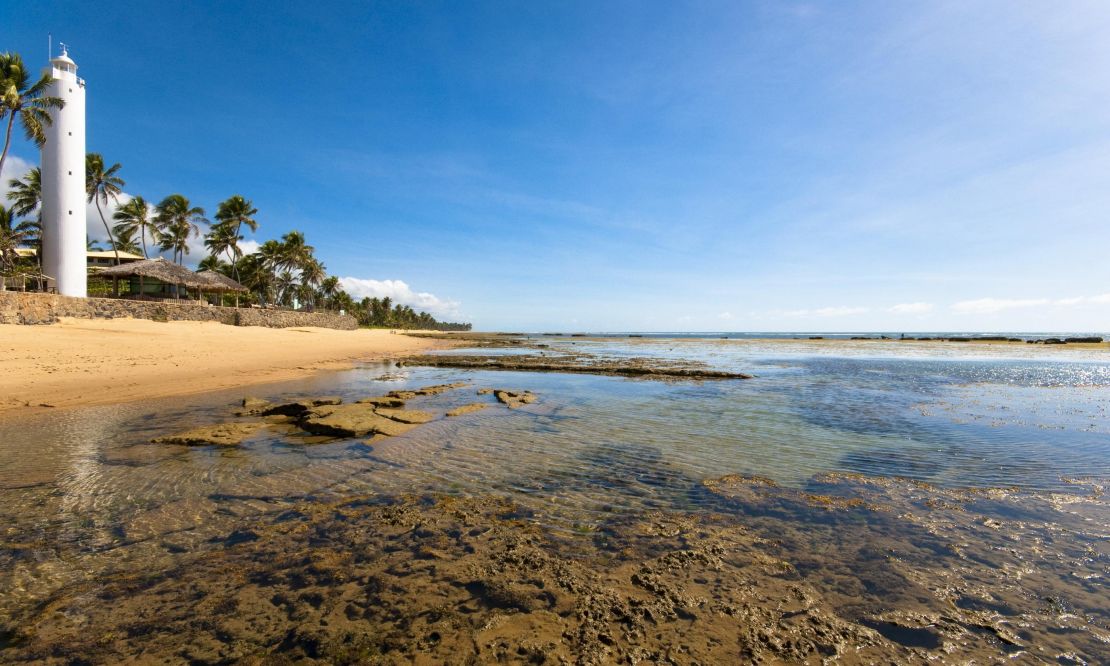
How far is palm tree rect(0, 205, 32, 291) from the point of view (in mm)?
39031

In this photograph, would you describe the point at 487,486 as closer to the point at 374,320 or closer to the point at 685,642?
the point at 685,642

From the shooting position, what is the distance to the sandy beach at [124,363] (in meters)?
13.2

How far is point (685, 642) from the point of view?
10.9 feet

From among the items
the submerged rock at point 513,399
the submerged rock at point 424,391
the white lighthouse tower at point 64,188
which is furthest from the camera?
the white lighthouse tower at point 64,188

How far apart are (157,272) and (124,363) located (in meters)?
27.9

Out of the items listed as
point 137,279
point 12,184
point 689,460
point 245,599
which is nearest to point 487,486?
point 245,599

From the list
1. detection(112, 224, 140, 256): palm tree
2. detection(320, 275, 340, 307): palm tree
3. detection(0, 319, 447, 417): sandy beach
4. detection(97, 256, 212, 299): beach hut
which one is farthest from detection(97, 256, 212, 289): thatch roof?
detection(320, 275, 340, 307): palm tree

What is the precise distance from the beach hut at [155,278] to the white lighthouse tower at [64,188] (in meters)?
2.77

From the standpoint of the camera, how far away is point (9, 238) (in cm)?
4172

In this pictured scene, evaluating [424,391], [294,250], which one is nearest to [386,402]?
[424,391]

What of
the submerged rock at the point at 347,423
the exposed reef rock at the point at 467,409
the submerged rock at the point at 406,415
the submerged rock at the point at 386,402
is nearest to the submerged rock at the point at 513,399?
the exposed reef rock at the point at 467,409

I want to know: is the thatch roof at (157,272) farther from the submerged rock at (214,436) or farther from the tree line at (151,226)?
the submerged rock at (214,436)

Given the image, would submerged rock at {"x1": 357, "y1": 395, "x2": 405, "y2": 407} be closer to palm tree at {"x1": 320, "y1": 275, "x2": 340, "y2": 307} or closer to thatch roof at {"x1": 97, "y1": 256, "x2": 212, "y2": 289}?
thatch roof at {"x1": 97, "y1": 256, "x2": 212, "y2": 289}

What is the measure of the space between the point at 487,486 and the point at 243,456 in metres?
5.12
